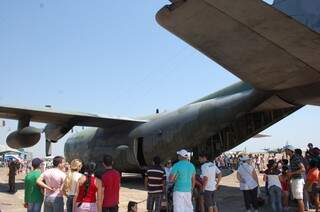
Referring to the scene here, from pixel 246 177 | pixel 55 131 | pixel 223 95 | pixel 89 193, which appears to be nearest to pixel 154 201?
pixel 246 177

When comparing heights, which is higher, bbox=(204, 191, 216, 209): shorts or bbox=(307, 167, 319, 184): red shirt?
bbox=(307, 167, 319, 184): red shirt

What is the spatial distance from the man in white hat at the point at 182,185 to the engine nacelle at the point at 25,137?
9750 mm

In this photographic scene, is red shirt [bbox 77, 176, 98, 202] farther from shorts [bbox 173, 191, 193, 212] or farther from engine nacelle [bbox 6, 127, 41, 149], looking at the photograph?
engine nacelle [bbox 6, 127, 41, 149]

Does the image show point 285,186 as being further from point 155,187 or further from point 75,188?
point 75,188

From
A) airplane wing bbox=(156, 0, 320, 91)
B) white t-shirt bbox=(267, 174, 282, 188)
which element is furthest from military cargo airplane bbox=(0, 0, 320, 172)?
white t-shirt bbox=(267, 174, 282, 188)

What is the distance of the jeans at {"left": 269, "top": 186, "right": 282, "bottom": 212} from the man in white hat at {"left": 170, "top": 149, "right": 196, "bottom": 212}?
2.88m

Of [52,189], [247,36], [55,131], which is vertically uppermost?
[247,36]

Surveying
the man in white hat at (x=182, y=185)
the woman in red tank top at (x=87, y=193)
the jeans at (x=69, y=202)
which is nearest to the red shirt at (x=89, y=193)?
the woman in red tank top at (x=87, y=193)

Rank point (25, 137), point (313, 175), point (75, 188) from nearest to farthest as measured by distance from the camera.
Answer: point (75, 188) → point (313, 175) → point (25, 137)

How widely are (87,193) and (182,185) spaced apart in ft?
6.95

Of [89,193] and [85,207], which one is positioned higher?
[89,193]

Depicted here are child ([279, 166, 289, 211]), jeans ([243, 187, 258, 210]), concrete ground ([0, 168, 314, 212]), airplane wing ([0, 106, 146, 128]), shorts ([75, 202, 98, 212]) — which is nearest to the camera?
shorts ([75, 202, 98, 212])

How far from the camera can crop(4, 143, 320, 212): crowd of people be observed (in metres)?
7.54

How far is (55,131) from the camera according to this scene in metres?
19.3
